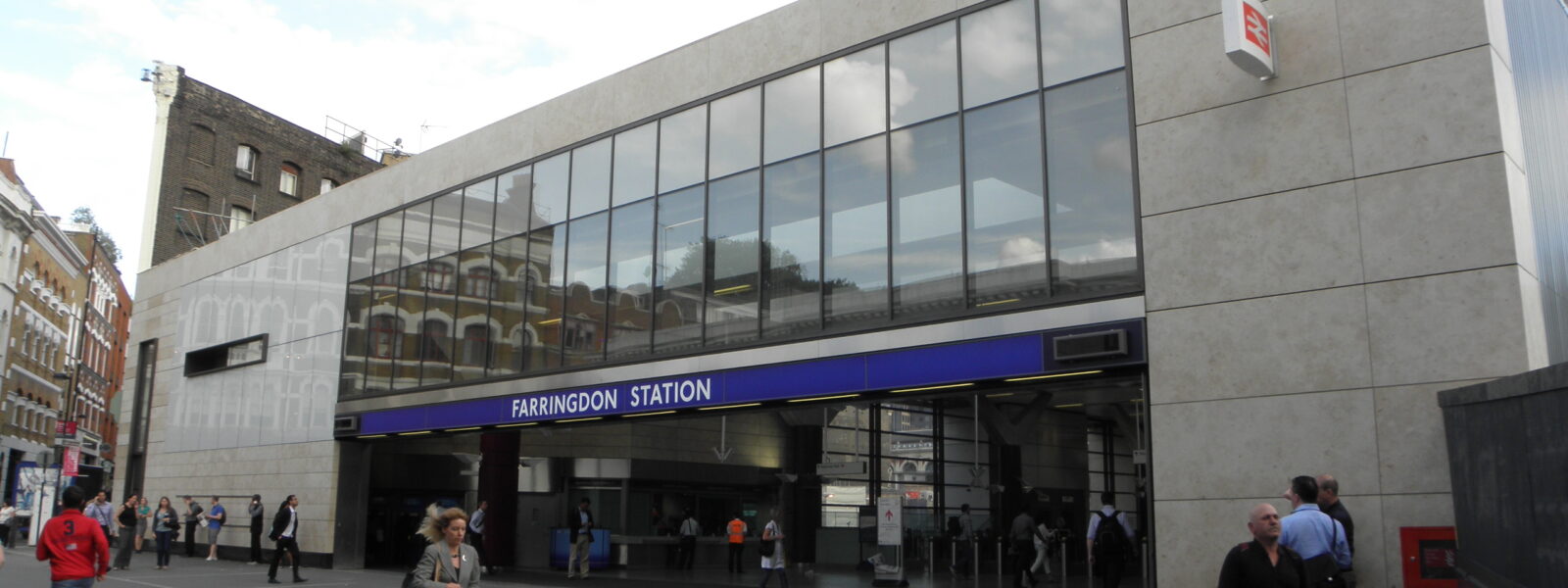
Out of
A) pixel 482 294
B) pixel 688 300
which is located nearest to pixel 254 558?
pixel 482 294

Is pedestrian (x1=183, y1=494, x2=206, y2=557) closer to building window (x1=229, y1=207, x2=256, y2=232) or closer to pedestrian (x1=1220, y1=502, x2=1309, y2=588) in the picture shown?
building window (x1=229, y1=207, x2=256, y2=232)

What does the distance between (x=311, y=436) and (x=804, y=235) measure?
15.0m

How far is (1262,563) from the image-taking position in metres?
6.13

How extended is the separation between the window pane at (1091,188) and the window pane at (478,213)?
12365 mm

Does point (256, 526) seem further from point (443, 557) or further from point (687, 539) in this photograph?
point (443, 557)

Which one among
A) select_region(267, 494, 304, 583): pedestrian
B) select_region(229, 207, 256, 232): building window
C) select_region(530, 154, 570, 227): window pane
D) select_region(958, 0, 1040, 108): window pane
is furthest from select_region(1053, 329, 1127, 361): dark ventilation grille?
select_region(229, 207, 256, 232): building window

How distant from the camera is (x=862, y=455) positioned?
31.7m

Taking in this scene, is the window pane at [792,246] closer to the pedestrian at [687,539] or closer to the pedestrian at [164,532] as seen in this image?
the pedestrian at [687,539]

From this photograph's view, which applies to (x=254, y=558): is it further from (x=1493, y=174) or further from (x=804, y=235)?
(x=1493, y=174)

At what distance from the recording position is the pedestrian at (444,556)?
711 centimetres

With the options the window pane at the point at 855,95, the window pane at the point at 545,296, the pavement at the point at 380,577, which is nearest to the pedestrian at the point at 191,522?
the pavement at the point at 380,577

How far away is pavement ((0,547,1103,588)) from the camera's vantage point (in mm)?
20562

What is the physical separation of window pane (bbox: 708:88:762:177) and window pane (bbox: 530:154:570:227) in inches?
156

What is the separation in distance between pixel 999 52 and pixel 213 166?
37.0 meters
